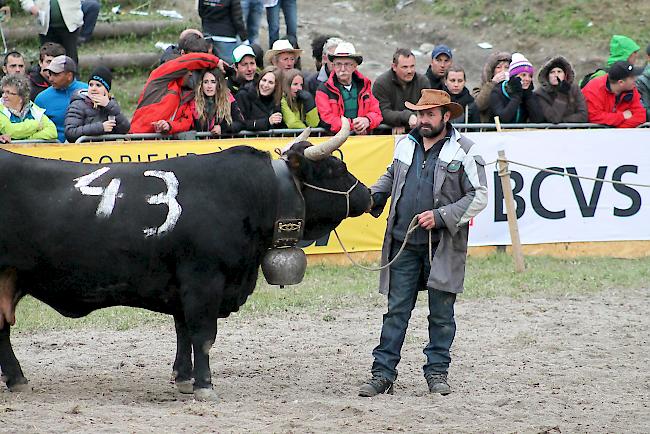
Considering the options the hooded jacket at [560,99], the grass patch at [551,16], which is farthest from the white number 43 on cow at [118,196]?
the grass patch at [551,16]

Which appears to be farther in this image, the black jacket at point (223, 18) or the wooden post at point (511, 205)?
the black jacket at point (223, 18)

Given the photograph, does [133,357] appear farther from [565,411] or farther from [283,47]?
[283,47]

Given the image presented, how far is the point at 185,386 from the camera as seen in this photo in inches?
328

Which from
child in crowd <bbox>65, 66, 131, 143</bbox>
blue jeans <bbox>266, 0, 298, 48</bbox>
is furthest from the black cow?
blue jeans <bbox>266, 0, 298, 48</bbox>

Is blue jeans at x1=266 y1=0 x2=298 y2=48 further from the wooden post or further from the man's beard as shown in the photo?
the man's beard

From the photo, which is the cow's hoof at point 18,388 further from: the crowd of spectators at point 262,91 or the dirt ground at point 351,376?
the crowd of spectators at point 262,91

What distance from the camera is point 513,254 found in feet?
42.8

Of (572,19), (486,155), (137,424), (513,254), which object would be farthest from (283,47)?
(572,19)

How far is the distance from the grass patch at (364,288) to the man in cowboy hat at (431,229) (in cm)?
232

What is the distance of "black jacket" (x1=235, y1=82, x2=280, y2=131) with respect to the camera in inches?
504

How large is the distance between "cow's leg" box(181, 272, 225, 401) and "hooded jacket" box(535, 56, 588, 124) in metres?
7.14

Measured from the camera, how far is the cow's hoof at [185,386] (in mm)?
8328

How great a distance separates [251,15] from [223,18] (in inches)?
55.8

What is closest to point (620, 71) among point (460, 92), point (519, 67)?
point (519, 67)
